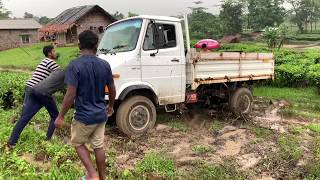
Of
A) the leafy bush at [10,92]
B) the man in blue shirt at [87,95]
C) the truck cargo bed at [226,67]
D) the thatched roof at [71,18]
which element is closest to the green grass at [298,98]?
the truck cargo bed at [226,67]

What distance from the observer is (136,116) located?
7.80 metres

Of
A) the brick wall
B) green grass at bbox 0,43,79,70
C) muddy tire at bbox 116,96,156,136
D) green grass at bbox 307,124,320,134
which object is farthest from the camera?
the brick wall

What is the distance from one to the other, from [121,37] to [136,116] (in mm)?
1660

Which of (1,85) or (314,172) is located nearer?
(314,172)

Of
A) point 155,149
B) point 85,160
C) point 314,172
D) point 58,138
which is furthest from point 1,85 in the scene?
point 314,172

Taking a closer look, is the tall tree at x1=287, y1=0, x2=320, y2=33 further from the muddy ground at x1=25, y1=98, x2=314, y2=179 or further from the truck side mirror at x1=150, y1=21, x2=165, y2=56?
the truck side mirror at x1=150, y1=21, x2=165, y2=56

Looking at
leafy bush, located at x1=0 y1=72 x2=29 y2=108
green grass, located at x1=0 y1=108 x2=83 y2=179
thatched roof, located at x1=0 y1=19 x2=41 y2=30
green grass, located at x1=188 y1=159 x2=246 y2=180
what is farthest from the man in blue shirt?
thatched roof, located at x1=0 y1=19 x2=41 y2=30

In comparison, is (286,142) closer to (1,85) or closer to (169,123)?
(169,123)

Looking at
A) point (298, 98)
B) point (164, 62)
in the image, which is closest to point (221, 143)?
point (164, 62)

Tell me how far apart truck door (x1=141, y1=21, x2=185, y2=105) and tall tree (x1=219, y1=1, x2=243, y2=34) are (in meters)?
46.1

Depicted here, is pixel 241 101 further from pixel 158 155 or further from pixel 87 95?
pixel 87 95

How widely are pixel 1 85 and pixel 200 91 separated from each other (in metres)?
5.10

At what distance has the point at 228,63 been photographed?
30.4 ft

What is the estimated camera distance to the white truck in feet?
25.1
